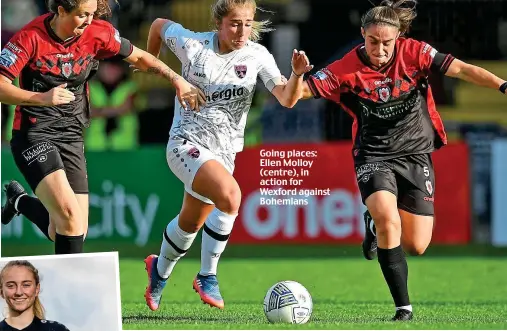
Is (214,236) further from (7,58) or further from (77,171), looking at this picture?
(7,58)

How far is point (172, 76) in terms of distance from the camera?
26.2ft

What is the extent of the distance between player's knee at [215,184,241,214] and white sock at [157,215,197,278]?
515mm

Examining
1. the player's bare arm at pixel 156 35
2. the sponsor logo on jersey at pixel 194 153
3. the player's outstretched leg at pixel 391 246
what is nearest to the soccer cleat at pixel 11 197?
the player's bare arm at pixel 156 35

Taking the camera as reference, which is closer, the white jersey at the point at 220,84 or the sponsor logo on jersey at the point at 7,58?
the sponsor logo on jersey at the point at 7,58

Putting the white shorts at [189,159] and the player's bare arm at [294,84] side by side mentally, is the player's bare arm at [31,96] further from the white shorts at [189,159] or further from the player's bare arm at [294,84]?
the player's bare arm at [294,84]

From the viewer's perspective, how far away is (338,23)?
1541 cm

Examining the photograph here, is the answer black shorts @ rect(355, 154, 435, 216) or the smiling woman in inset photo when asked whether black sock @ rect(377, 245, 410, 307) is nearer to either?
black shorts @ rect(355, 154, 435, 216)

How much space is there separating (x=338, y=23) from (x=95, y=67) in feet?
24.9

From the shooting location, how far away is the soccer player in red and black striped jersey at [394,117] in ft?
26.3

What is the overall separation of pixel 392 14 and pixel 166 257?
7.52ft

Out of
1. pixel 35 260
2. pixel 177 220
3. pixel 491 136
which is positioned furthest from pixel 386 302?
pixel 491 136

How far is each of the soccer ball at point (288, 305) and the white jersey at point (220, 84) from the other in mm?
1053

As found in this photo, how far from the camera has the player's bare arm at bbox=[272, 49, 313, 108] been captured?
25.2 ft

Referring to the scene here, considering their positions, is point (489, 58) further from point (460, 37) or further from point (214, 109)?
point (214, 109)
